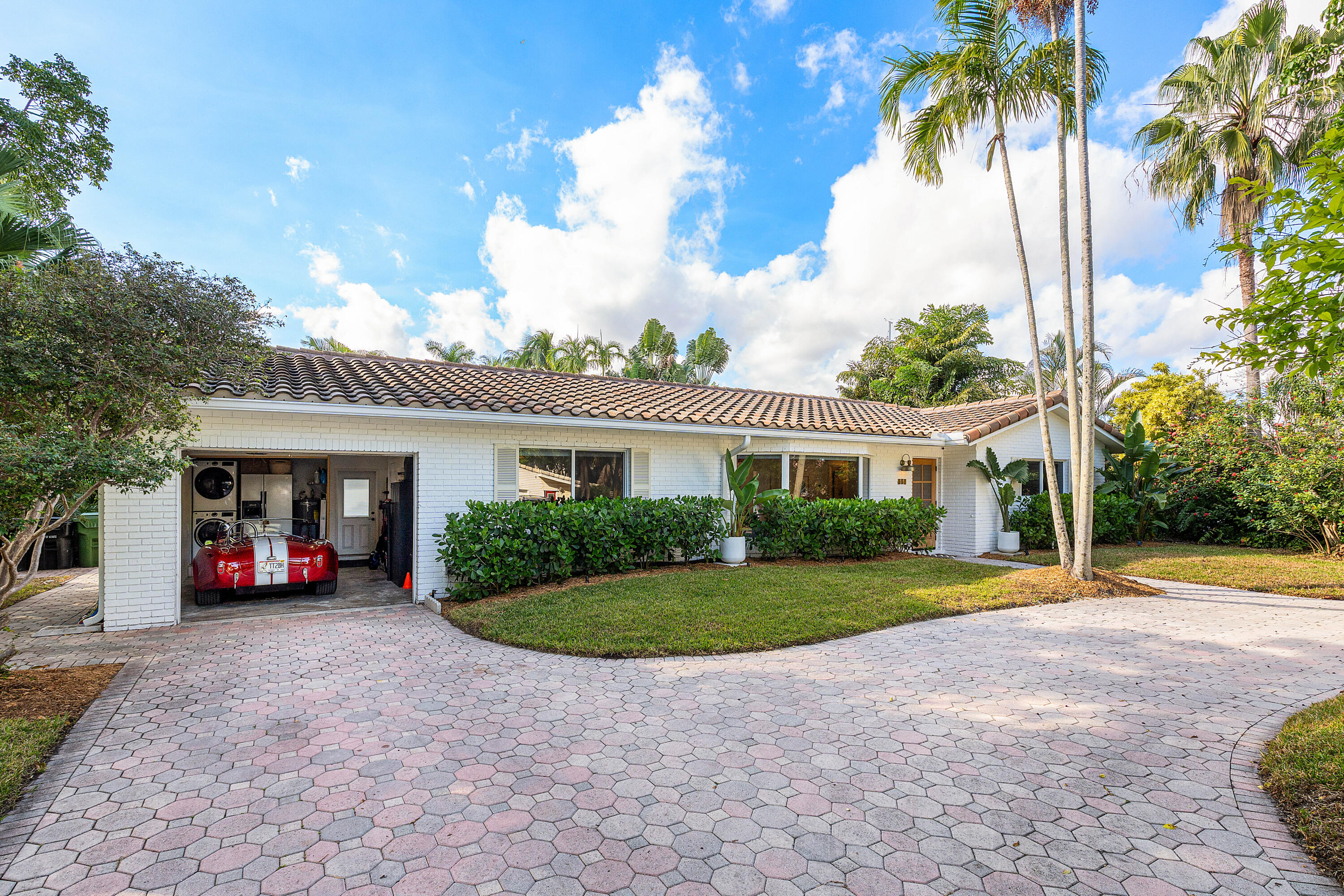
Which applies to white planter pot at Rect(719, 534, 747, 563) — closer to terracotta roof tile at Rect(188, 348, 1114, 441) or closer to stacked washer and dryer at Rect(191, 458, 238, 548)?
terracotta roof tile at Rect(188, 348, 1114, 441)

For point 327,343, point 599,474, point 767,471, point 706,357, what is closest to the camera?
point 599,474

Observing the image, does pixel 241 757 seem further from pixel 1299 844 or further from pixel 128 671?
pixel 1299 844

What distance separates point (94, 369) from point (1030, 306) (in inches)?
468

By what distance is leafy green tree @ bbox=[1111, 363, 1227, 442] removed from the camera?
19719 millimetres

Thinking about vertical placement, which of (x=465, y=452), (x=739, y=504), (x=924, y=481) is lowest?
(x=739, y=504)

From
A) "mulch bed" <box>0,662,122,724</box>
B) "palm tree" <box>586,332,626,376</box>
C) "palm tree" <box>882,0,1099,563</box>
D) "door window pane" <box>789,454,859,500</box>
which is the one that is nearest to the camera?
"mulch bed" <box>0,662,122,724</box>

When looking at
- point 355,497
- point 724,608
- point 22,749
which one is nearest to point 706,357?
point 355,497

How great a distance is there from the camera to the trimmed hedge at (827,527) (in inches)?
438

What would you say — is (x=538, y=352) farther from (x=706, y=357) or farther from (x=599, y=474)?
(x=599, y=474)

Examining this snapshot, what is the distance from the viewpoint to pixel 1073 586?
895 centimetres

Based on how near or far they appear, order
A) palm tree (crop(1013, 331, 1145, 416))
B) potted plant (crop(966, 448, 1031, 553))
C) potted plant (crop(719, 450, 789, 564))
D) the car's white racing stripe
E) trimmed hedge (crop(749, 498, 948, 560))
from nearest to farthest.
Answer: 1. the car's white racing stripe
2. potted plant (crop(719, 450, 789, 564))
3. trimmed hedge (crop(749, 498, 948, 560))
4. potted plant (crop(966, 448, 1031, 553))
5. palm tree (crop(1013, 331, 1145, 416))

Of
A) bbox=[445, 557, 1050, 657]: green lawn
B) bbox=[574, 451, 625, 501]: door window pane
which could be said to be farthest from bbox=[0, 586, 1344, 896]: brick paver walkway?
bbox=[574, 451, 625, 501]: door window pane

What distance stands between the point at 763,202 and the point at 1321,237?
13.9m

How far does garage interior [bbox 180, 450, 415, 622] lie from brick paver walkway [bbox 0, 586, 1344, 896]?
12.2ft
